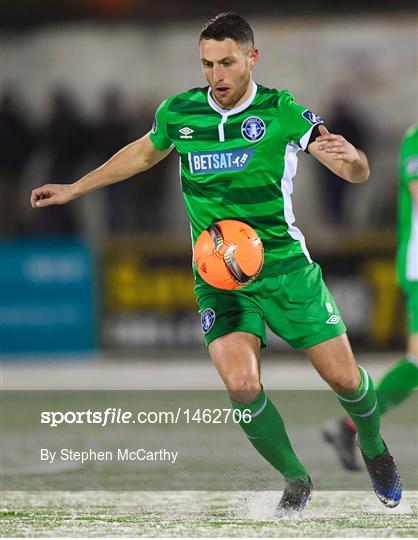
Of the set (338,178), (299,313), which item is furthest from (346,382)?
(338,178)

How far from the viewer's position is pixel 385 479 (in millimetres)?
6027

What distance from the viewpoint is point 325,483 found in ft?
22.5

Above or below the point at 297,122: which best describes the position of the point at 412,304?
below

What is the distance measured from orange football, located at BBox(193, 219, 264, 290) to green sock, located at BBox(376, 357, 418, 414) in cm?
203

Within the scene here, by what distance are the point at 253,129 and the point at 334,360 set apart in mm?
1055

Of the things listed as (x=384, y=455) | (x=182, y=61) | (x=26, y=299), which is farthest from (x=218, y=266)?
(x=182, y=61)

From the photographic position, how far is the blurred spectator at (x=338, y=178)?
48.3ft

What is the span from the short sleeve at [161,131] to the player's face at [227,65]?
1.10ft

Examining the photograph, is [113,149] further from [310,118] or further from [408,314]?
[310,118]

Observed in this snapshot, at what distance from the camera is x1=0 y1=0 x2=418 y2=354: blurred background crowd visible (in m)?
14.2

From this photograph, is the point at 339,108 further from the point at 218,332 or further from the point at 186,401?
the point at 218,332

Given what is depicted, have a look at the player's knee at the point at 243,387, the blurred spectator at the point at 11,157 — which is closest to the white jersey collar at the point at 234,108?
the player's knee at the point at 243,387

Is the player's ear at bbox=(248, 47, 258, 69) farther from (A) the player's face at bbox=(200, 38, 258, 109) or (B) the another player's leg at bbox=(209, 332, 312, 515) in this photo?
→ (B) the another player's leg at bbox=(209, 332, 312, 515)

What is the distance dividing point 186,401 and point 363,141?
6.10 m
